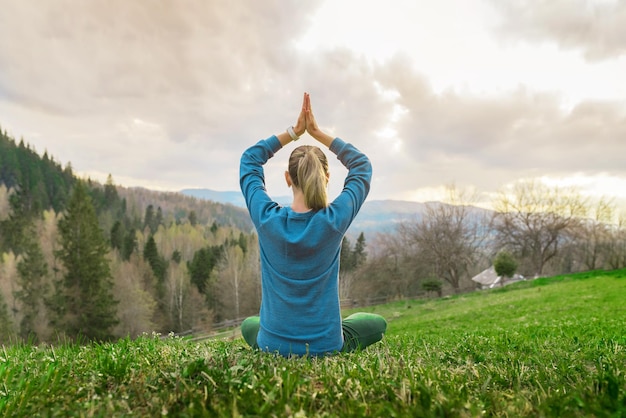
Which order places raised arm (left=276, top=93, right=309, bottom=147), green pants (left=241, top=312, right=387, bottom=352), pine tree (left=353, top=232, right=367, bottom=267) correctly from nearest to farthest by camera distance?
green pants (left=241, top=312, right=387, bottom=352), raised arm (left=276, top=93, right=309, bottom=147), pine tree (left=353, top=232, right=367, bottom=267)

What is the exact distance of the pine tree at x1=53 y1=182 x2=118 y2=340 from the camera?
34281mm

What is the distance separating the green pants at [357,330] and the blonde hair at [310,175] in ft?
4.31

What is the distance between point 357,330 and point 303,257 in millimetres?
1161

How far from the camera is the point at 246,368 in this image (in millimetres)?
2062

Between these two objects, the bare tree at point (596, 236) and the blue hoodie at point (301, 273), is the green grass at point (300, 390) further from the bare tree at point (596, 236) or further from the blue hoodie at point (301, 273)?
the bare tree at point (596, 236)

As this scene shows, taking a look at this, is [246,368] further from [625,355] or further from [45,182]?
[45,182]

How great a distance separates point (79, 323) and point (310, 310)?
38928 millimetres

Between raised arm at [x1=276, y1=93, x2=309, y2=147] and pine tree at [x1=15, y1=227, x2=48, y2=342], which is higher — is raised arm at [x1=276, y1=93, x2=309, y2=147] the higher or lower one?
the higher one

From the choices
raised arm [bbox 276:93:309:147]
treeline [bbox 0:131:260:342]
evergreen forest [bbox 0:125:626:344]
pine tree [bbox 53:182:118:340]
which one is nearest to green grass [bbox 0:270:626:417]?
raised arm [bbox 276:93:309:147]

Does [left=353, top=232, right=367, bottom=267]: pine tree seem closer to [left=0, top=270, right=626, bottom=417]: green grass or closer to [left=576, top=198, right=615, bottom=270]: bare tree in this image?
[left=576, top=198, right=615, bottom=270]: bare tree

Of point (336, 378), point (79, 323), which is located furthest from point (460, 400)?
point (79, 323)

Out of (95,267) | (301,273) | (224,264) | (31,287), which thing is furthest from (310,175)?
(224,264)

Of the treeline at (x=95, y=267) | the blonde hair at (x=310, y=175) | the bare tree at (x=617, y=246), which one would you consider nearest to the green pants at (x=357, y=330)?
the blonde hair at (x=310, y=175)

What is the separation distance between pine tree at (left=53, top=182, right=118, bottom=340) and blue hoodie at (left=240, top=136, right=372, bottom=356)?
3716 cm
